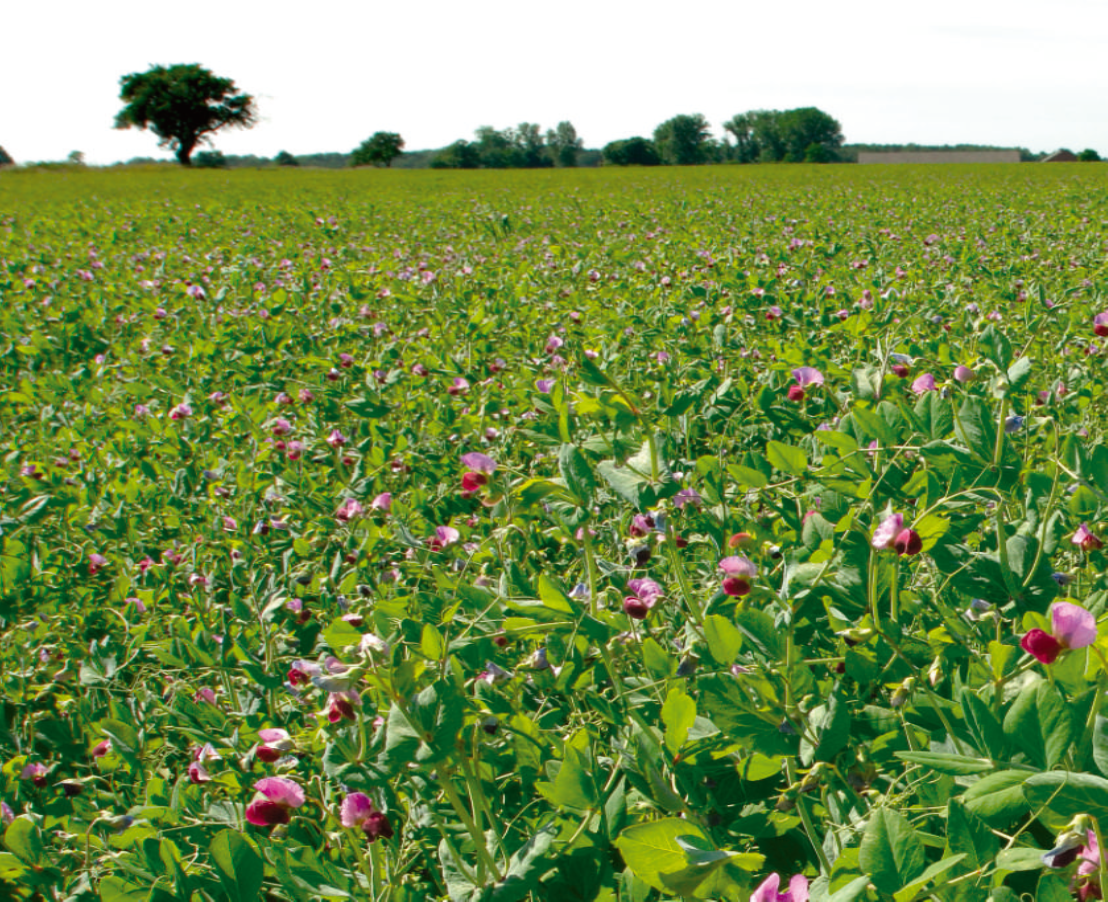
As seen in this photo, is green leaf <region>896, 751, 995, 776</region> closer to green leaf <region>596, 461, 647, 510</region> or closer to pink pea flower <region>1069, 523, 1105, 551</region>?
green leaf <region>596, 461, 647, 510</region>

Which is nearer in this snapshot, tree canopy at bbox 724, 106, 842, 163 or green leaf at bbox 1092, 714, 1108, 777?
green leaf at bbox 1092, 714, 1108, 777

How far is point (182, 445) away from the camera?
125 inches

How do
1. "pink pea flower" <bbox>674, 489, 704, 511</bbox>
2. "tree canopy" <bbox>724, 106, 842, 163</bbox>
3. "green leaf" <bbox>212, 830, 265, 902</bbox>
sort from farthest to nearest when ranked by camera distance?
"tree canopy" <bbox>724, 106, 842, 163</bbox>
"pink pea flower" <bbox>674, 489, 704, 511</bbox>
"green leaf" <bbox>212, 830, 265, 902</bbox>

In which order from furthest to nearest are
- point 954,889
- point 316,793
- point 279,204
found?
point 279,204 → point 316,793 → point 954,889

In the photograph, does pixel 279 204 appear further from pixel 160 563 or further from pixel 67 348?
pixel 160 563

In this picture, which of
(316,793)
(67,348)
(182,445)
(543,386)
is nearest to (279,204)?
(67,348)

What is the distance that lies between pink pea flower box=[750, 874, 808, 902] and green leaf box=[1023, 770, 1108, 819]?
21 centimetres

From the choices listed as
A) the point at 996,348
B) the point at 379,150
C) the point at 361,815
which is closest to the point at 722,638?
the point at 361,815

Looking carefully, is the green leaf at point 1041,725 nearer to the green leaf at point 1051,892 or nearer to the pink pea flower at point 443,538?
the green leaf at point 1051,892

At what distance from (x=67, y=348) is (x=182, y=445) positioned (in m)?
2.59

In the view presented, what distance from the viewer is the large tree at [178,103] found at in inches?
2395

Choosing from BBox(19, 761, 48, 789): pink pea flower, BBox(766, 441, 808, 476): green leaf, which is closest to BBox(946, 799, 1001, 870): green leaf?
BBox(766, 441, 808, 476): green leaf

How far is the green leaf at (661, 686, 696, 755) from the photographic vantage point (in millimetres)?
993

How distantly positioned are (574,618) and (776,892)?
0.50m
